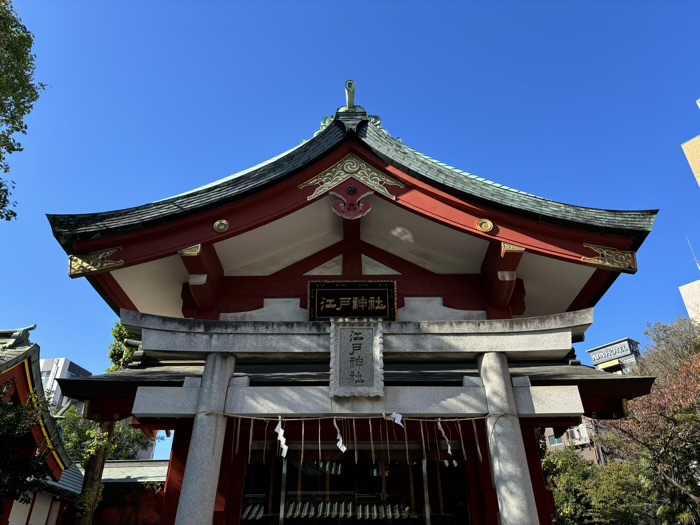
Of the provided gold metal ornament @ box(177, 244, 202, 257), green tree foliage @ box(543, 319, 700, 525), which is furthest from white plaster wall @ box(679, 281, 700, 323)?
gold metal ornament @ box(177, 244, 202, 257)

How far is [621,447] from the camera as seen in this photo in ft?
67.2

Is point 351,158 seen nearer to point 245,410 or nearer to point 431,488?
point 245,410

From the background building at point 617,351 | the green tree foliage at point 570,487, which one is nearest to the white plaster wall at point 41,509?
the green tree foliage at point 570,487

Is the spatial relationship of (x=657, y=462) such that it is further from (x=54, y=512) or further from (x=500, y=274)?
(x=54, y=512)

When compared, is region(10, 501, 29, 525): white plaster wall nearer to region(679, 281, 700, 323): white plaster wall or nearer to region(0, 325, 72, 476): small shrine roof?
region(0, 325, 72, 476): small shrine roof

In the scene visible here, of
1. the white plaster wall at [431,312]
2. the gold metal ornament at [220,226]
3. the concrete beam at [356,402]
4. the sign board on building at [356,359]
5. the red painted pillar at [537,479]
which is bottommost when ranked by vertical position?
the red painted pillar at [537,479]

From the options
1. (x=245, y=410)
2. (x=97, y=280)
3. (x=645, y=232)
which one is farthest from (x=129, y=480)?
(x=645, y=232)

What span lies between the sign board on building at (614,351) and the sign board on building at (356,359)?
6280 centimetres

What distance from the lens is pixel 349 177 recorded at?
7.58 m

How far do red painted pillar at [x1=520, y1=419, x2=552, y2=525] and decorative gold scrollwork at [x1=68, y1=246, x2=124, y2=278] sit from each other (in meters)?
6.30

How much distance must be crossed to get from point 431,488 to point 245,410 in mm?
3408

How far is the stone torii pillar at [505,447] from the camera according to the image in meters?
5.18

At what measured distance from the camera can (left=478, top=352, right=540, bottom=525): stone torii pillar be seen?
5180 millimetres

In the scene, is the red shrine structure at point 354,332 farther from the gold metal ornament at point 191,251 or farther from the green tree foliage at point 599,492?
the green tree foliage at point 599,492
